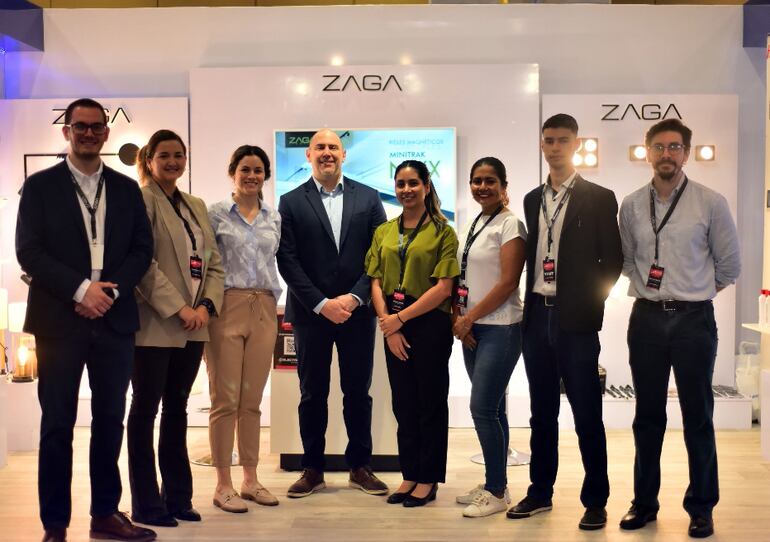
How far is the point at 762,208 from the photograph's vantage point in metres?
6.69

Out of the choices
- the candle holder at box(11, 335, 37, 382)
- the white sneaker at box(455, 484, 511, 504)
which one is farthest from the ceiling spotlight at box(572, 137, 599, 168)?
the candle holder at box(11, 335, 37, 382)

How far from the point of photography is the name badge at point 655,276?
3.73m

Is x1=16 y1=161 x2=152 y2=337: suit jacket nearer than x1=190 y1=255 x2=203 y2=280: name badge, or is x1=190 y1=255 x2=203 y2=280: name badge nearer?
x1=16 y1=161 x2=152 y2=337: suit jacket

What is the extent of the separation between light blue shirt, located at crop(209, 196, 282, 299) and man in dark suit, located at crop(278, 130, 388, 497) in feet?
0.57

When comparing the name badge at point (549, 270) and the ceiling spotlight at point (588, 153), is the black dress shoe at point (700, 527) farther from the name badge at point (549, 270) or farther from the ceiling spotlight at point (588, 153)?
the ceiling spotlight at point (588, 153)

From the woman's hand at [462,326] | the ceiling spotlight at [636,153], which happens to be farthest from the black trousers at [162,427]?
the ceiling spotlight at [636,153]

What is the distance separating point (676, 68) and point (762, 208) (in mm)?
1305

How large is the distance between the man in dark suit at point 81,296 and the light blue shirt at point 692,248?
7.32 ft

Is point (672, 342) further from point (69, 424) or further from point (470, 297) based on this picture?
point (69, 424)

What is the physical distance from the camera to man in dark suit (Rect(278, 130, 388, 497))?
172 inches

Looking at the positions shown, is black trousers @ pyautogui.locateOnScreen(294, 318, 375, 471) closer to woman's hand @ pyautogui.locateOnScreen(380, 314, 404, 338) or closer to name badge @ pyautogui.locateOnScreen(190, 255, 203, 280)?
woman's hand @ pyautogui.locateOnScreen(380, 314, 404, 338)

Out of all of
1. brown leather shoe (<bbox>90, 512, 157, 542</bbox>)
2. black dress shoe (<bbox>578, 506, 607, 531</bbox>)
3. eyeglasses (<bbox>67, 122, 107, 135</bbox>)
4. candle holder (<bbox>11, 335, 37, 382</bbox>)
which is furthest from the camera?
candle holder (<bbox>11, 335, 37, 382</bbox>)

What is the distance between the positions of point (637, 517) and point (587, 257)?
4.07ft

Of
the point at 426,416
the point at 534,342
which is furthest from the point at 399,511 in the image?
the point at 534,342
